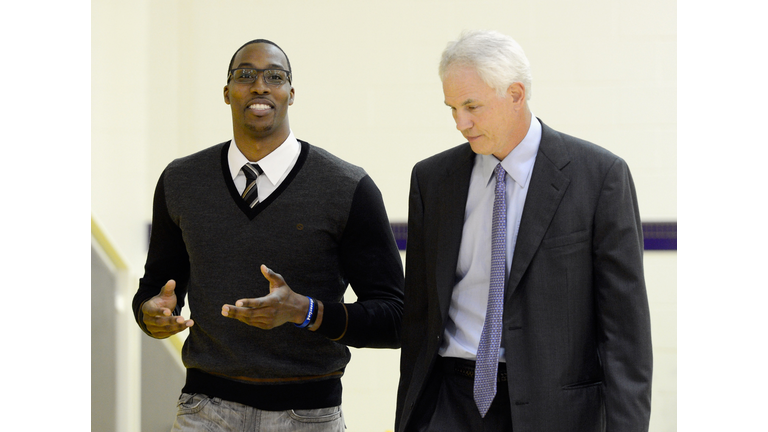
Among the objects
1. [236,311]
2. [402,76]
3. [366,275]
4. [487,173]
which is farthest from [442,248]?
[402,76]

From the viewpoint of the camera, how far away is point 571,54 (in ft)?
10.8

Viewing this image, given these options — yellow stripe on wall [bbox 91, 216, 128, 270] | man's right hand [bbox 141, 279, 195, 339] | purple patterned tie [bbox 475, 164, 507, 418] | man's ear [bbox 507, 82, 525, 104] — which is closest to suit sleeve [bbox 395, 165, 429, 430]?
purple patterned tie [bbox 475, 164, 507, 418]

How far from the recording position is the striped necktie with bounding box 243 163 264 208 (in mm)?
1940

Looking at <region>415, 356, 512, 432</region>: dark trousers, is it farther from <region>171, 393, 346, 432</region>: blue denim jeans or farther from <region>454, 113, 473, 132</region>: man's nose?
<region>454, 113, 473, 132</region>: man's nose

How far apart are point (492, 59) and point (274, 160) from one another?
0.71 metres

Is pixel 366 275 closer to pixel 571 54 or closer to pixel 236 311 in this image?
pixel 236 311

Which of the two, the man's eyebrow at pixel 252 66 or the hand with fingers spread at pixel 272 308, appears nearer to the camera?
the hand with fingers spread at pixel 272 308

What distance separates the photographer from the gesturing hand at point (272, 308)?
1.61 metres

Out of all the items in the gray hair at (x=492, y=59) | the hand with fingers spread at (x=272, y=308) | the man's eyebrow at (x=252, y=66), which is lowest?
the hand with fingers spread at (x=272, y=308)

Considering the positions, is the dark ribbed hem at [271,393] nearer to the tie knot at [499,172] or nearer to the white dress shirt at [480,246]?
the white dress shirt at [480,246]

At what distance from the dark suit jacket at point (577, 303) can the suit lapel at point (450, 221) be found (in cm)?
2

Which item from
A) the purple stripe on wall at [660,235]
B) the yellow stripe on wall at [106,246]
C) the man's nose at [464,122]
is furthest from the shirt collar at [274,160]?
the purple stripe on wall at [660,235]

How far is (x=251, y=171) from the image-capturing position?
198 centimetres

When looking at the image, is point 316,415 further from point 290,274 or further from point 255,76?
point 255,76
